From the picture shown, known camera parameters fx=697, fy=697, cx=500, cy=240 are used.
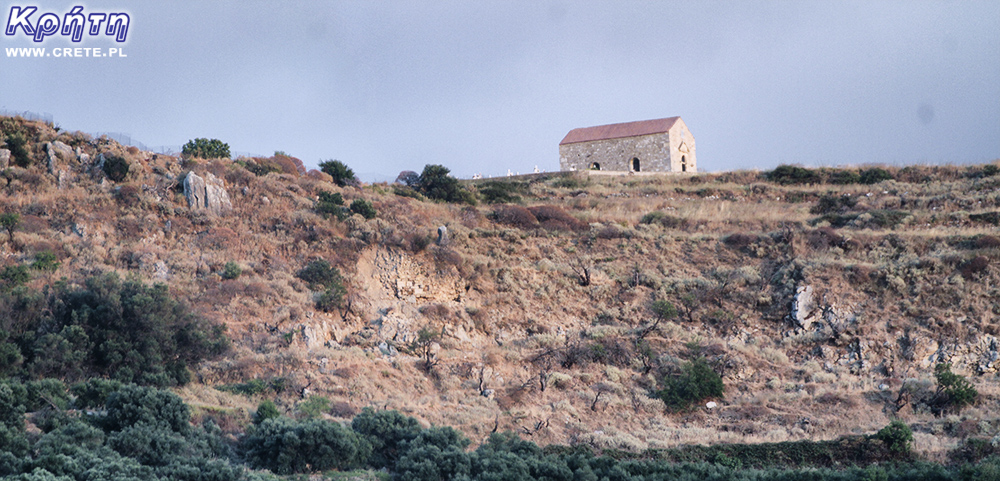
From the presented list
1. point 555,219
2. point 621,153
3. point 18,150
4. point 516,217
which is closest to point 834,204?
point 555,219

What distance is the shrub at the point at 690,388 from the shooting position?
19.2 meters

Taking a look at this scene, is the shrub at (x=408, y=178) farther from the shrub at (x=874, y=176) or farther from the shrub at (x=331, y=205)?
the shrub at (x=874, y=176)

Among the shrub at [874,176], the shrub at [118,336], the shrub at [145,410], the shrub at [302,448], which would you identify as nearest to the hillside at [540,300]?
the shrub at [118,336]

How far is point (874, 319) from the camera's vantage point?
880 inches

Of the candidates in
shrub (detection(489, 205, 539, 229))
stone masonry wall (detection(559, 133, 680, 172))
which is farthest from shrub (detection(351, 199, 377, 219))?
stone masonry wall (detection(559, 133, 680, 172))

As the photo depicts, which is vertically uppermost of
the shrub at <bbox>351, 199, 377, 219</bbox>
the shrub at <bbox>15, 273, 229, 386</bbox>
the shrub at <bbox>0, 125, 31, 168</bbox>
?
the shrub at <bbox>0, 125, 31, 168</bbox>

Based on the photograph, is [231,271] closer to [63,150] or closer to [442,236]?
[442,236]

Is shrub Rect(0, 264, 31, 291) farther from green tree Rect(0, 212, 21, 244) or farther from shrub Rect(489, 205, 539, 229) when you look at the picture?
shrub Rect(489, 205, 539, 229)

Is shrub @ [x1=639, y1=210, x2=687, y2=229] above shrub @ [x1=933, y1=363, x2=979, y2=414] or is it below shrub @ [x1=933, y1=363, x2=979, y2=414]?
above

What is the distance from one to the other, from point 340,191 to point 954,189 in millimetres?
32847

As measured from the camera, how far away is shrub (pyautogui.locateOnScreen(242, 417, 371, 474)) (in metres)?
12.7

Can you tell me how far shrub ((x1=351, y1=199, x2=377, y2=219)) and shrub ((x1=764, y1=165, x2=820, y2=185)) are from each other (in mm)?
28720

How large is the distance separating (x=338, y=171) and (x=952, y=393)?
3032 cm

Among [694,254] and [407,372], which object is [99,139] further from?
[694,254]
